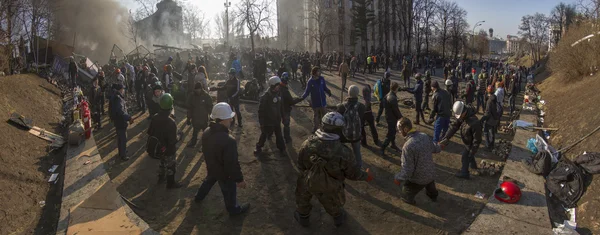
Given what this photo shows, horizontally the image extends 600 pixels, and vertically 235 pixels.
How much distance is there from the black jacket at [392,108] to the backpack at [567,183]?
3.01m

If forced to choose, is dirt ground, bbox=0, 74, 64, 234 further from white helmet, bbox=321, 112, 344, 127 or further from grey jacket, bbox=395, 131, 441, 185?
grey jacket, bbox=395, 131, 441, 185

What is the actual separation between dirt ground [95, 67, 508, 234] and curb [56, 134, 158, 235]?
0.69 feet

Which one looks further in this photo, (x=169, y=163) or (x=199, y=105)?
(x=199, y=105)

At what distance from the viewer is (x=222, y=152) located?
4477 millimetres

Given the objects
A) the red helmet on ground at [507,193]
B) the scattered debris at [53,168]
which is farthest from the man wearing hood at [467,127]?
the scattered debris at [53,168]

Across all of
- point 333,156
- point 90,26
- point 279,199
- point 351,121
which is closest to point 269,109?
point 351,121

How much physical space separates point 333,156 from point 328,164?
11 cm

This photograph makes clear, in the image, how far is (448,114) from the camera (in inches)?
308

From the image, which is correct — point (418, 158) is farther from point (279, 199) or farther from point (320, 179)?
point (279, 199)

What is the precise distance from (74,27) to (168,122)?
137 feet

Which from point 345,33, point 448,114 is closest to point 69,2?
point 345,33

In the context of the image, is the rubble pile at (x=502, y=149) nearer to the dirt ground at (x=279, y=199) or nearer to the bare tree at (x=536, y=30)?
the dirt ground at (x=279, y=199)

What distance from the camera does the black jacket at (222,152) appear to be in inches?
175

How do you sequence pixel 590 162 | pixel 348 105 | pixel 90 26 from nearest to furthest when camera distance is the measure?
pixel 348 105, pixel 590 162, pixel 90 26
